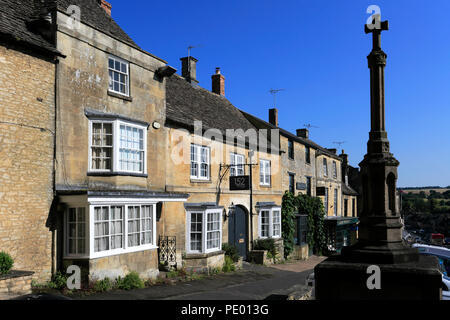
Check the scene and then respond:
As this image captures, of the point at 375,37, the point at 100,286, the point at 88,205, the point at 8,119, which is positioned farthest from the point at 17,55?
the point at 375,37

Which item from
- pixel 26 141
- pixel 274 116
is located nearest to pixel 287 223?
A: pixel 274 116

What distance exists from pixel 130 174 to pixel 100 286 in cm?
401

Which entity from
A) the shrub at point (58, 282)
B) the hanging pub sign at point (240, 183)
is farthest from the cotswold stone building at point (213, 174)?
the shrub at point (58, 282)

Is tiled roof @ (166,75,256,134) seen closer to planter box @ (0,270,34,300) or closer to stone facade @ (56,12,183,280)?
stone facade @ (56,12,183,280)

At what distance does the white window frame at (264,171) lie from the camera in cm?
2378

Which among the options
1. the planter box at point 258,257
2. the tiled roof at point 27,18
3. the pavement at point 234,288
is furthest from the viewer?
the planter box at point 258,257

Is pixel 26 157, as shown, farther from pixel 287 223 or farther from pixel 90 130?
pixel 287 223

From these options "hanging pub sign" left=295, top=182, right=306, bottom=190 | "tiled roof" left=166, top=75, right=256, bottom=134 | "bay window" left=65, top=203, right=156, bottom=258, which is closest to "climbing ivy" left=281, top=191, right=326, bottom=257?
"hanging pub sign" left=295, top=182, right=306, bottom=190

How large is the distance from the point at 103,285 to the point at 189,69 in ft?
51.2

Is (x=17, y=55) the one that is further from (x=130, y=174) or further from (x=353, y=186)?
(x=353, y=186)

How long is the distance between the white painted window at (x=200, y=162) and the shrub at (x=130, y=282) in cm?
589

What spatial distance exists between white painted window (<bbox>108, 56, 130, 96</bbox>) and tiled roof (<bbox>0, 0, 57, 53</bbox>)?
2441 millimetres

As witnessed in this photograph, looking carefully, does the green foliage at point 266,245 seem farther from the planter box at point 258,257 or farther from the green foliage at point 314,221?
the green foliage at point 314,221

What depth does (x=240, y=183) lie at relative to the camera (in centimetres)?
1900
